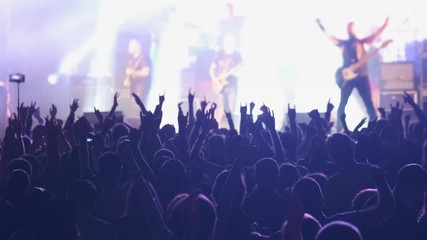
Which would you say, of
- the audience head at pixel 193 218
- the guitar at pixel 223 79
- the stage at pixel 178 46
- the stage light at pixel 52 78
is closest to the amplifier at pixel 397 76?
the stage at pixel 178 46

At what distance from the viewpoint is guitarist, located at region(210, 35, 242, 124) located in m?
14.5

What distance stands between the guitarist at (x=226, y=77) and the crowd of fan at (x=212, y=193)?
31.5 ft

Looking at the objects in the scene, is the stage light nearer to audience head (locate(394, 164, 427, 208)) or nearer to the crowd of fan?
the crowd of fan

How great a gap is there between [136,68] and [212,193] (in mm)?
12157

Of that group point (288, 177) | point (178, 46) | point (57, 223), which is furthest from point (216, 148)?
point (178, 46)

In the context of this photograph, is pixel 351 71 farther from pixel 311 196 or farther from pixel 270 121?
pixel 311 196

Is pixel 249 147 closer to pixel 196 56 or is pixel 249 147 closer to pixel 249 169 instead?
Result: pixel 249 169

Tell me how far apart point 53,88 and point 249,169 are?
14.0 m

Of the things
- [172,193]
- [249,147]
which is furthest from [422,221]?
[172,193]

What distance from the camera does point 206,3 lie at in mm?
16641

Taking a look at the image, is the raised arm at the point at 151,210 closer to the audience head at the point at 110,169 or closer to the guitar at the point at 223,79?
the audience head at the point at 110,169

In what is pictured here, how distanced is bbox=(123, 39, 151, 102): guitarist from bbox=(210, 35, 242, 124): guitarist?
193cm

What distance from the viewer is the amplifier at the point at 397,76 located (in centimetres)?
1267

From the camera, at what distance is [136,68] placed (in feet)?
49.5
